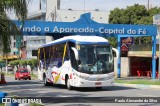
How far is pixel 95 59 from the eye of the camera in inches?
1000

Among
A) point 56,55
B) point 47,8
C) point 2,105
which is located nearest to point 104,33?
point 56,55

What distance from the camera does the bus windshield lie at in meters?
25.2

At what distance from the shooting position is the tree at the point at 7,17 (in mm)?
16938

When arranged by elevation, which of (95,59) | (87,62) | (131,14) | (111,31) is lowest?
(87,62)

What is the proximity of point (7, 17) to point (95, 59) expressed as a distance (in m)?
8.89

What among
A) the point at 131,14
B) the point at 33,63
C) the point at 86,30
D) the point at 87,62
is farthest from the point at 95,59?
the point at 33,63

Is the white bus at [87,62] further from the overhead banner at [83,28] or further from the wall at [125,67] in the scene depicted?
the wall at [125,67]

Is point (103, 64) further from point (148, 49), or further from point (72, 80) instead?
point (148, 49)


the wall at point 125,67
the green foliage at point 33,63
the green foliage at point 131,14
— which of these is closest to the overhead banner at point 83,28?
the wall at point 125,67

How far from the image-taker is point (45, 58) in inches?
1291

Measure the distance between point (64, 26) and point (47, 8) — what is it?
61.5 m

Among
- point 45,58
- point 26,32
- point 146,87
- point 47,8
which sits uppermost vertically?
point 47,8

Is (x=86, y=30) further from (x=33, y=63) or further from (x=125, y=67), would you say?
(x=33, y=63)

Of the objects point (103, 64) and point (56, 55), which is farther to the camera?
point (56, 55)
